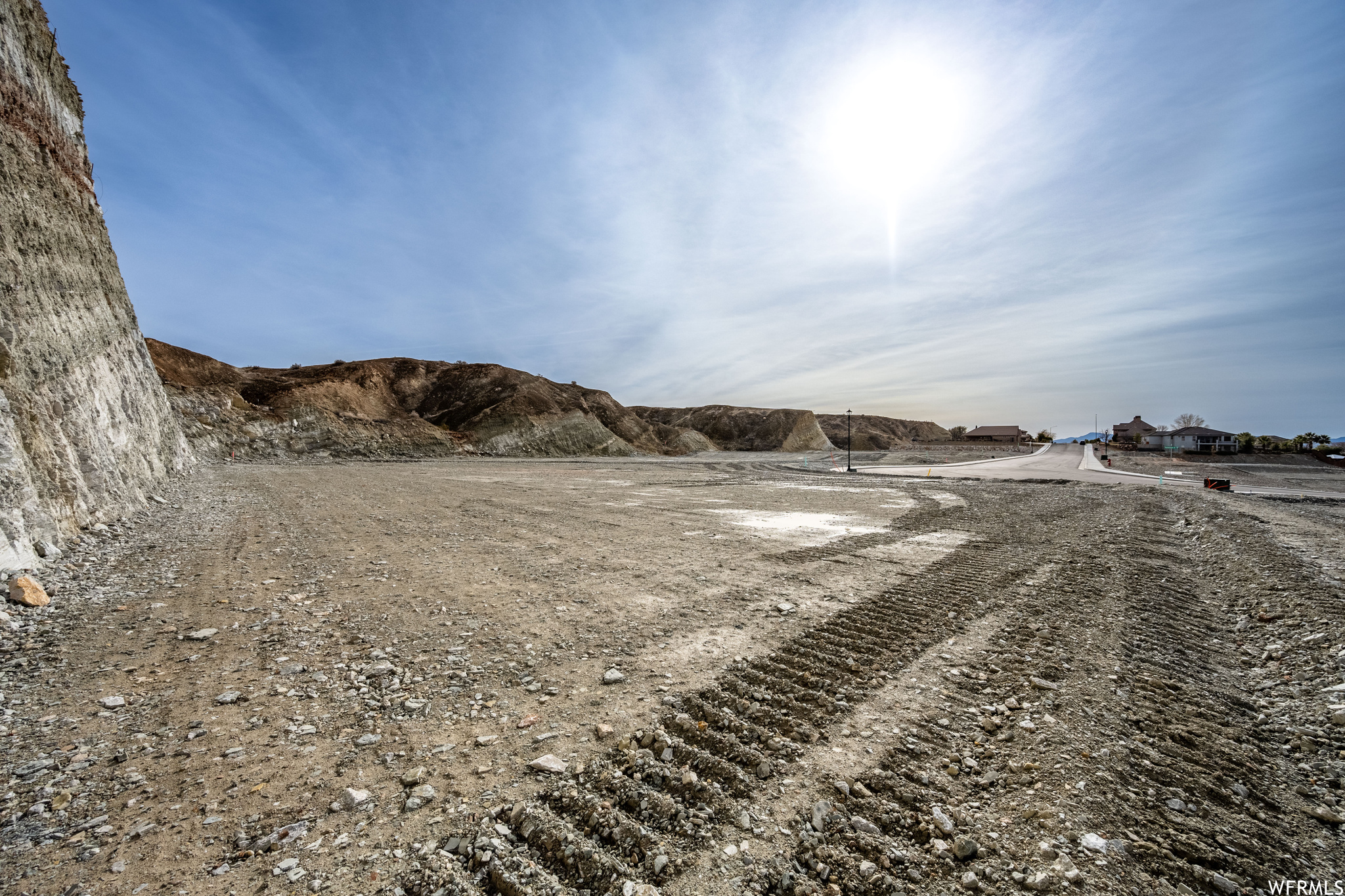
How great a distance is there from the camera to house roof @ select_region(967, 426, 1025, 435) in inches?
4158

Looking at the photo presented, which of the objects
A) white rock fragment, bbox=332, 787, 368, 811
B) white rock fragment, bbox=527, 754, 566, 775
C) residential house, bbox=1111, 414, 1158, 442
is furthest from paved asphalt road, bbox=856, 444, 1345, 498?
residential house, bbox=1111, 414, 1158, 442

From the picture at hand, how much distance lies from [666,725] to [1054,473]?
129ft

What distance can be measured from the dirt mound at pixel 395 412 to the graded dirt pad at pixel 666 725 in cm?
4756

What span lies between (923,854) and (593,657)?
306cm

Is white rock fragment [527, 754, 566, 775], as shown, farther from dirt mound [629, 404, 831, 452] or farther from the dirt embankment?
dirt mound [629, 404, 831, 452]

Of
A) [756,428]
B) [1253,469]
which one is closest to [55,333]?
[1253,469]

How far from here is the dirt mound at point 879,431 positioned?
339 feet

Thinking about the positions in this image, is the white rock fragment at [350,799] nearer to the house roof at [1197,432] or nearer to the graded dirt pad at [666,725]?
the graded dirt pad at [666,725]

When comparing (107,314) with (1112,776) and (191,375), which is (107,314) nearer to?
(1112,776)

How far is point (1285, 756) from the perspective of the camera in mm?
3312

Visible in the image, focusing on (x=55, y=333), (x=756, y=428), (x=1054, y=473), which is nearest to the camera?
(x=55, y=333)

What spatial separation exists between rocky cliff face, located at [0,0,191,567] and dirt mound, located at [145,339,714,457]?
32.1m

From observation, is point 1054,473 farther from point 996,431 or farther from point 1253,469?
point 996,431

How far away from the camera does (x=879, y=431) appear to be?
12788cm
